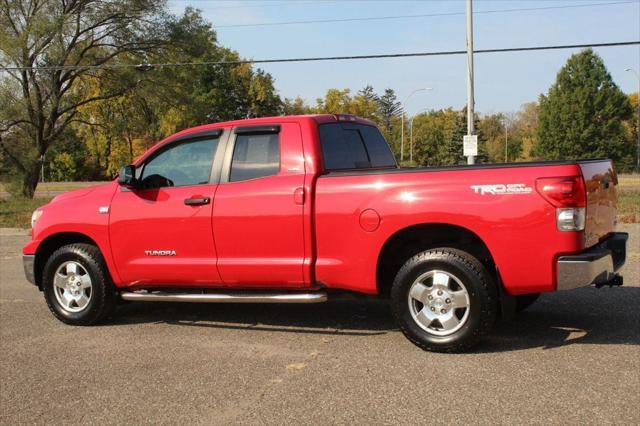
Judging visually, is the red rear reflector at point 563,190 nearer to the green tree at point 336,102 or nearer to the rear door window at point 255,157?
the rear door window at point 255,157

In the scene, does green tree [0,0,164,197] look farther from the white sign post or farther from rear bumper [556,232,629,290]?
rear bumper [556,232,629,290]

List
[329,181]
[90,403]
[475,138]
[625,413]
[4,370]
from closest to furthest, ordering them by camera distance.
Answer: [625,413], [90,403], [4,370], [329,181], [475,138]

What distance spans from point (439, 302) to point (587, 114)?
60.4 m

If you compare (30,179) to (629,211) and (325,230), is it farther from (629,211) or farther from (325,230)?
(325,230)

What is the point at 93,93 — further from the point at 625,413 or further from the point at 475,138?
the point at 625,413

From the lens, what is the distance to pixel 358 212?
489 centimetres

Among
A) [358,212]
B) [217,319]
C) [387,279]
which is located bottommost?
[217,319]

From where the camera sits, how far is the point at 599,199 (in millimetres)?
4707

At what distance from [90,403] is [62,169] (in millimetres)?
70933

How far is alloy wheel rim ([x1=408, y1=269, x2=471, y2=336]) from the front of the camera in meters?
4.64

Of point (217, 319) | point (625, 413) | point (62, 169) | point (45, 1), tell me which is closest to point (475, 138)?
point (217, 319)

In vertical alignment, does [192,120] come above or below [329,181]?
above

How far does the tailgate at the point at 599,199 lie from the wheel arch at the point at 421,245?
77 centimetres

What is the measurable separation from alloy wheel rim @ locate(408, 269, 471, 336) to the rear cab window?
132 centimetres
